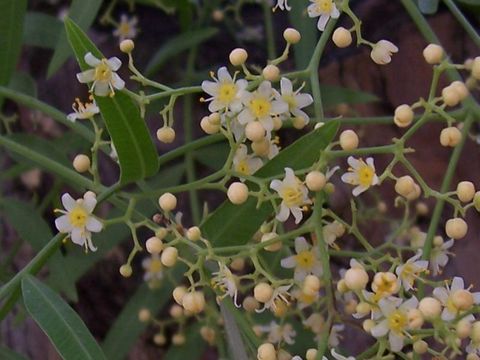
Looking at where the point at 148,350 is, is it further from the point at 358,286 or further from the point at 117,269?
the point at 358,286

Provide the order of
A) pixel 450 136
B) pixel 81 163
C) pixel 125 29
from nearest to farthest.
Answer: pixel 450 136
pixel 81 163
pixel 125 29

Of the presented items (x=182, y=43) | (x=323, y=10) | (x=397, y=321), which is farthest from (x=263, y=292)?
(x=182, y=43)

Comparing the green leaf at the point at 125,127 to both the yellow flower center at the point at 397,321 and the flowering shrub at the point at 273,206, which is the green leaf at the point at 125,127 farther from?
the yellow flower center at the point at 397,321

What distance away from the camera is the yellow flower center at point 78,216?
3.47ft

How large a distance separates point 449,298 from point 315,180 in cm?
19

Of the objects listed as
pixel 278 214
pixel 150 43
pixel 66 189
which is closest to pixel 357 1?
pixel 150 43

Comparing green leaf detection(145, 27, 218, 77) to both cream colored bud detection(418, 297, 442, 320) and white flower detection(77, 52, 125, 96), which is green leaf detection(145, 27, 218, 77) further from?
cream colored bud detection(418, 297, 442, 320)

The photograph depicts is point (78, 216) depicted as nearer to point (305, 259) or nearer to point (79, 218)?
point (79, 218)

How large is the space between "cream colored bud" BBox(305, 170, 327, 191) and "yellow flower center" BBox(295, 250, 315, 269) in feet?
0.47

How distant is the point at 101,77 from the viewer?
1.01m

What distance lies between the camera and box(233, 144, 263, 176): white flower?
1.07 metres

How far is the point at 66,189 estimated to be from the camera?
5.72 feet

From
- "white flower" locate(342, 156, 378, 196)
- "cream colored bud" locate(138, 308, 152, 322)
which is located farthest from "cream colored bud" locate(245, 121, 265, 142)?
"cream colored bud" locate(138, 308, 152, 322)

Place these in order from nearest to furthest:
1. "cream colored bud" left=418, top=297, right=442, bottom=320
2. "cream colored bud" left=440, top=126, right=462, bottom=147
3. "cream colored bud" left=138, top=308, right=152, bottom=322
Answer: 1. "cream colored bud" left=418, top=297, right=442, bottom=320
2. "cream colored bud" left=440, top=126, right=462, bottom=147
3. "cream colored bud" left=138, top=308, right=152, bottom=322
